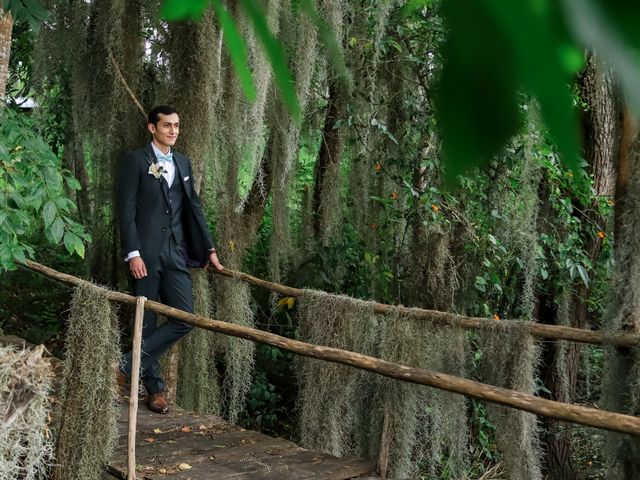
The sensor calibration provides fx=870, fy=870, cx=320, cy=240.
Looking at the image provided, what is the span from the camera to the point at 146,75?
16.9 ft

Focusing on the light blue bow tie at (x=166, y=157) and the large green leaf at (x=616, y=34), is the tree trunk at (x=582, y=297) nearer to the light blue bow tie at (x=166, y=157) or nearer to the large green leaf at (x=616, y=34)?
the light blue bow tie at (x=166, y=157)

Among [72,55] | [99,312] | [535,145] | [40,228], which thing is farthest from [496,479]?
[40,228]

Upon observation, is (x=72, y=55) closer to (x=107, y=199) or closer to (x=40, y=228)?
(x=107, y=199)

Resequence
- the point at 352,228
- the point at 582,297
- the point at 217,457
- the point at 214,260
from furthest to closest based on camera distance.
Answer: the point at 352,228 < the point at 582,297 < the point at 214,260 < the point at 217,457

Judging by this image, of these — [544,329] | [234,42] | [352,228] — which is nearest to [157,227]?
[544,329]

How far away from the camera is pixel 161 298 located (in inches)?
165

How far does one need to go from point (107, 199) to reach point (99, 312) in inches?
88.3

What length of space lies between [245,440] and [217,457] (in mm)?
269

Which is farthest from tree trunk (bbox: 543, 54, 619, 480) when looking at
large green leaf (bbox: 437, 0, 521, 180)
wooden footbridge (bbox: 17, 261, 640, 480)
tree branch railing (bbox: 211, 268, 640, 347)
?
large green leaf (bbox: 437, 0, 521, 180)

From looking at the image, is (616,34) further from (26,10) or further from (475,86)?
(26,10)

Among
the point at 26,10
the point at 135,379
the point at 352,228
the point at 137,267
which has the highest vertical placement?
the point at 26,10

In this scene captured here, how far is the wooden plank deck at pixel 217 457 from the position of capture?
3.23m

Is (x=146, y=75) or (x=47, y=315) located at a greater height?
(x=146, y=75)

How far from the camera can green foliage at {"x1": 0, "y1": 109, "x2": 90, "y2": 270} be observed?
3062mm
